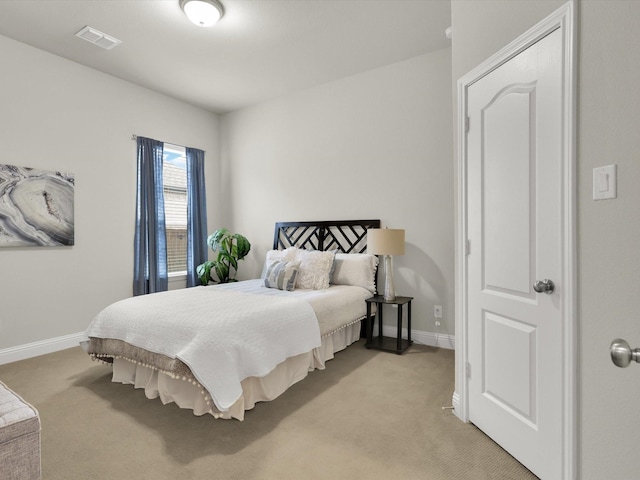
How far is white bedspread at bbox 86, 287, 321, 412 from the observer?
2.01 m

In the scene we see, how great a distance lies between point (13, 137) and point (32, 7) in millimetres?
1175

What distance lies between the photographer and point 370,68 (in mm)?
3998

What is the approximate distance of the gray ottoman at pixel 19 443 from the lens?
49.3 inches

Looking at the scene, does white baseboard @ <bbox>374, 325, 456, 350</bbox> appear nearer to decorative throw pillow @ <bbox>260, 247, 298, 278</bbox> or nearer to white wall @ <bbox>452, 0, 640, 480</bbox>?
decorative throw pillow @ <bbox>260, 247, 298, 278</bbox>

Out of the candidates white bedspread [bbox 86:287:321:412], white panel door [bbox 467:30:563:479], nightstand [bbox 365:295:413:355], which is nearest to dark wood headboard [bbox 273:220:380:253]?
nightstand [bbox 365:295:413:355]

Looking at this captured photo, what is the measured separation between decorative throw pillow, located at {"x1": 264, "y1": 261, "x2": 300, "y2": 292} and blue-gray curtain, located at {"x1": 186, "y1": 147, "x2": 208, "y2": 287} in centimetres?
171

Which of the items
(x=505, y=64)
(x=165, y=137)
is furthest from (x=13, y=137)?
(x=505, y=64)

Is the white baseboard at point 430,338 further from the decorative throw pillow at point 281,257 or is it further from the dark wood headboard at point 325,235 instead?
the decorative throw pillow at point 281,257
